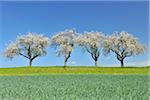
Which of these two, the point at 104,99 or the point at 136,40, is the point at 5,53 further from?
the point at 104,99

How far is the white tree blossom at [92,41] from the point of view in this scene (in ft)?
278

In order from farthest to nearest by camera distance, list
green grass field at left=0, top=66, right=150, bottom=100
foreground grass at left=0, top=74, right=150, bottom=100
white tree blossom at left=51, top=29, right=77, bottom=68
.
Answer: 1. white tree blossom at left=51, top=29, right=77, bottom=68
2. green grass field at left=0, top=66, right=150, bottom=100
3. foreground grass at left=0, top=74, right=150, bottom=100

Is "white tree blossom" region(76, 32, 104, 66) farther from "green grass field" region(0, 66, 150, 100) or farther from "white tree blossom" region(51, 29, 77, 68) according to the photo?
"green grass field" region(0, 66, 150, 100)

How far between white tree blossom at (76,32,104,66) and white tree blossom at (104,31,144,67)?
1838 mm

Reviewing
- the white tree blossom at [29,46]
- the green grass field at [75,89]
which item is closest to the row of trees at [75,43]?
the white tree blossom at [29,46]

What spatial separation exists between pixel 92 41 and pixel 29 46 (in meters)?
14.5

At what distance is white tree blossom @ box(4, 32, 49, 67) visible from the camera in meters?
84.6

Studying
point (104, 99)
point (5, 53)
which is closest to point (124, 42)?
point (5, 53)

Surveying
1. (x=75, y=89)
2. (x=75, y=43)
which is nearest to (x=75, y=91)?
(x=75, y=89)

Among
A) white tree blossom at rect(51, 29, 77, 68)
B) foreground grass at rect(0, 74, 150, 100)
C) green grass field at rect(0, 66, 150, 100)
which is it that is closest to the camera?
foreground grass at rect(0, 74, 150, 100)

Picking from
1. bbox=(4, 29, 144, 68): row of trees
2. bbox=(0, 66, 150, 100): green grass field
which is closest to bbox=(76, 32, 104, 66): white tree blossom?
bbox=(4, 29, 144, 68): row of trees

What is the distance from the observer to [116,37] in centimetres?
8925

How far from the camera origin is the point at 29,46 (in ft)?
289

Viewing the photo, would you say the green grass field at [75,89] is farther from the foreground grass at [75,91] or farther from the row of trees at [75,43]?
the row of trees at [75,43]
